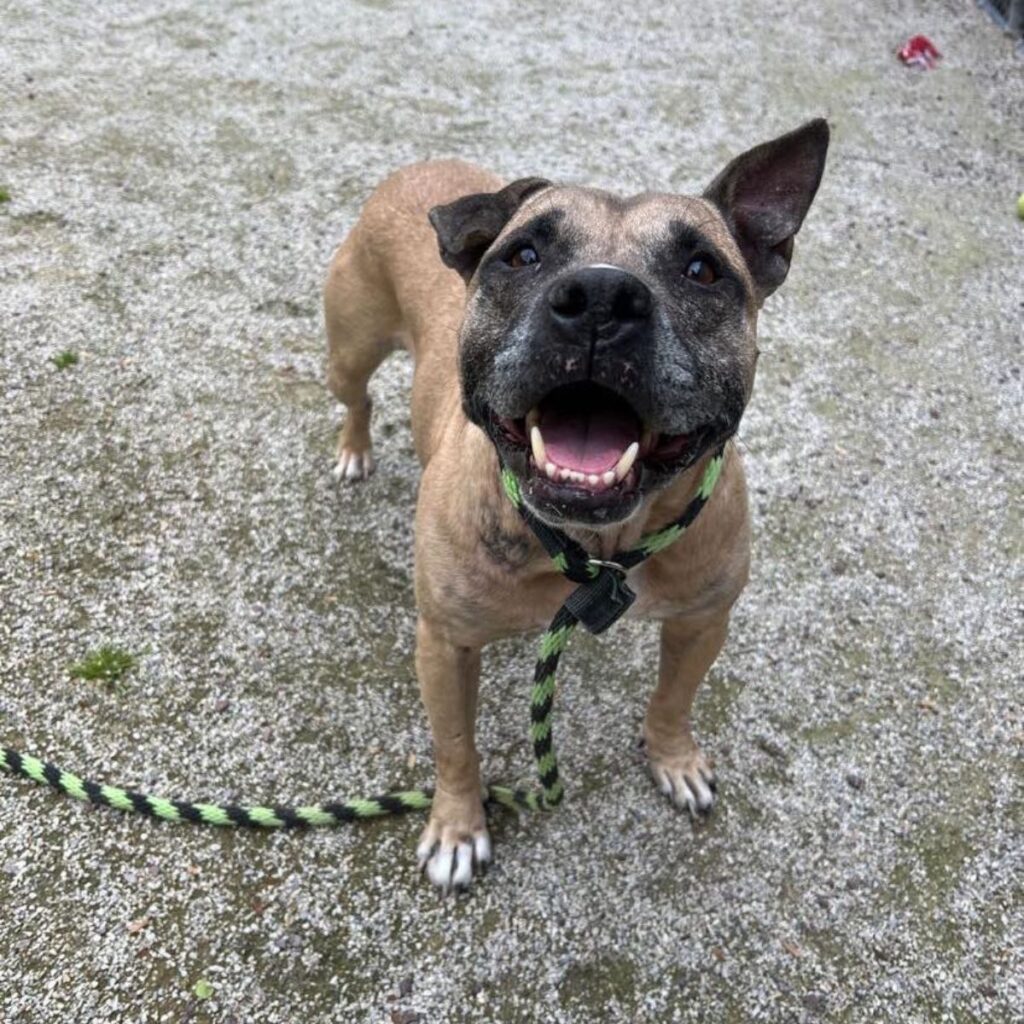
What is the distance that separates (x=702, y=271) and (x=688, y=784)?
1.76m

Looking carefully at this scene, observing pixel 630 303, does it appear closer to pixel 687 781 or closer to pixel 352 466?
pixel 687 781

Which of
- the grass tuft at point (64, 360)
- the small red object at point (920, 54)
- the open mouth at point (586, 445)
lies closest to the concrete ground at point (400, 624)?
the grass tuft at point (64, 360)

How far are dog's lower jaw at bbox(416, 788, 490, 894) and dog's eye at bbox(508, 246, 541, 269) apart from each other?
5.45 ft

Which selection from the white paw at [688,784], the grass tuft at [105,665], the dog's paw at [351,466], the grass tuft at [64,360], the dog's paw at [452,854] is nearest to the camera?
the dog's paw at [452,854]

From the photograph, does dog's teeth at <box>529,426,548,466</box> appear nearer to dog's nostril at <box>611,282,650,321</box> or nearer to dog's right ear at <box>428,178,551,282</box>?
dog's nostril at <box>611,282,650,321</box>

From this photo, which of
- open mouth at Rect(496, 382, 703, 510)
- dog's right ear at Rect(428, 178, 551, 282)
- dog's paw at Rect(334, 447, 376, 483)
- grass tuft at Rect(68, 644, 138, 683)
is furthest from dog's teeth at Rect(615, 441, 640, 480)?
dog's paw at Rect(334, 447, 376, 483)

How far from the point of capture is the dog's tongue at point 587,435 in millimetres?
2086

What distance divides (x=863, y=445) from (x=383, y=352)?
7.83 ft

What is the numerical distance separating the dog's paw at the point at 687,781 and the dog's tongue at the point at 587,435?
1.50m

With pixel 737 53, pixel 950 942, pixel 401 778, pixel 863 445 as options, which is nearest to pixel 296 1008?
pixel 401 778

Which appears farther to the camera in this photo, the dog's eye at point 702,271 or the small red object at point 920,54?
the small red object at point 920,54

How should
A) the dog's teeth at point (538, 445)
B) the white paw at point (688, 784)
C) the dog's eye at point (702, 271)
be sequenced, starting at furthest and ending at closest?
the white paw at point (688, 784) → the dog's eye at point (702, 271) → the dog's teeth at point (538, 445)

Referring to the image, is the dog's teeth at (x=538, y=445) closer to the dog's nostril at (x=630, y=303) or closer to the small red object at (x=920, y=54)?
the dog's nostril at (x=630, y=303)

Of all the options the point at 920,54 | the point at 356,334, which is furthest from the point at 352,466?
the point at 920,54
